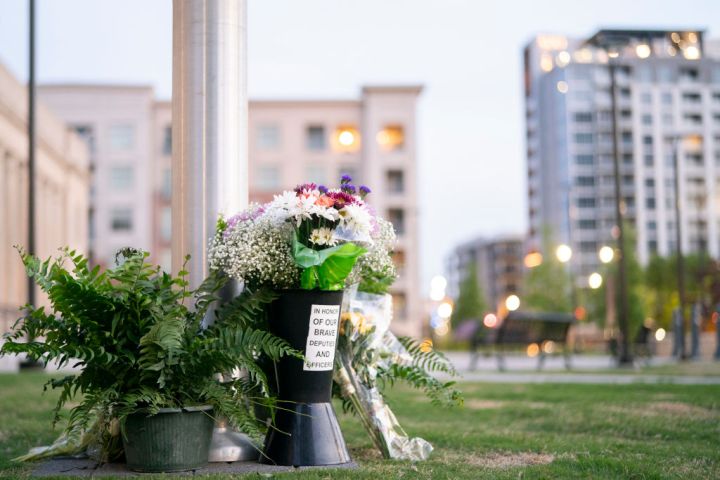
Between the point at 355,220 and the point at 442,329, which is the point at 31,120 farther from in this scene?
the point at 442,329

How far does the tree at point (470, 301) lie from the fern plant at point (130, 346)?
76.3 meters

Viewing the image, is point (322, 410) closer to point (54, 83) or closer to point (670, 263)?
point (54, 83)

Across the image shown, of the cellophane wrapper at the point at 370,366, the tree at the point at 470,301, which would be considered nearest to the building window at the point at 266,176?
the tree at the point at 470,301

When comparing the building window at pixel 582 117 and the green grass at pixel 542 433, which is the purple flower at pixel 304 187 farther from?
the building window at pixel 582 117

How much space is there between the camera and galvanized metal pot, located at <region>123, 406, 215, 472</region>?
16.4 ft

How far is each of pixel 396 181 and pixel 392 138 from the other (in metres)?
3.22

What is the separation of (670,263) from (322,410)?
263ft

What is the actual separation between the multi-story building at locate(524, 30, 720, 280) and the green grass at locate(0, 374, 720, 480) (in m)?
110

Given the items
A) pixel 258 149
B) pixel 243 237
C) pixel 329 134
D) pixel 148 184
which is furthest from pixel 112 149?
pixel 243 237

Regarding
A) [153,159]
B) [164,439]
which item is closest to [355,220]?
[164,439]

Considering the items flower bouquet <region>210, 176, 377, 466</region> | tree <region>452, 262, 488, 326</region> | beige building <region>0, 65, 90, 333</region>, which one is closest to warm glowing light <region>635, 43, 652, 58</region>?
flower bouquet <region>210, 176, 377, 466</region>

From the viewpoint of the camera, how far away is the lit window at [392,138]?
6956 cm

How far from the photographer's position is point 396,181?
7019 centimetres

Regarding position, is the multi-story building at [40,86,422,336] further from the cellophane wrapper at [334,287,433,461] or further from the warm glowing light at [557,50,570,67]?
the cellophane wrapper at [334,287,433,461]
